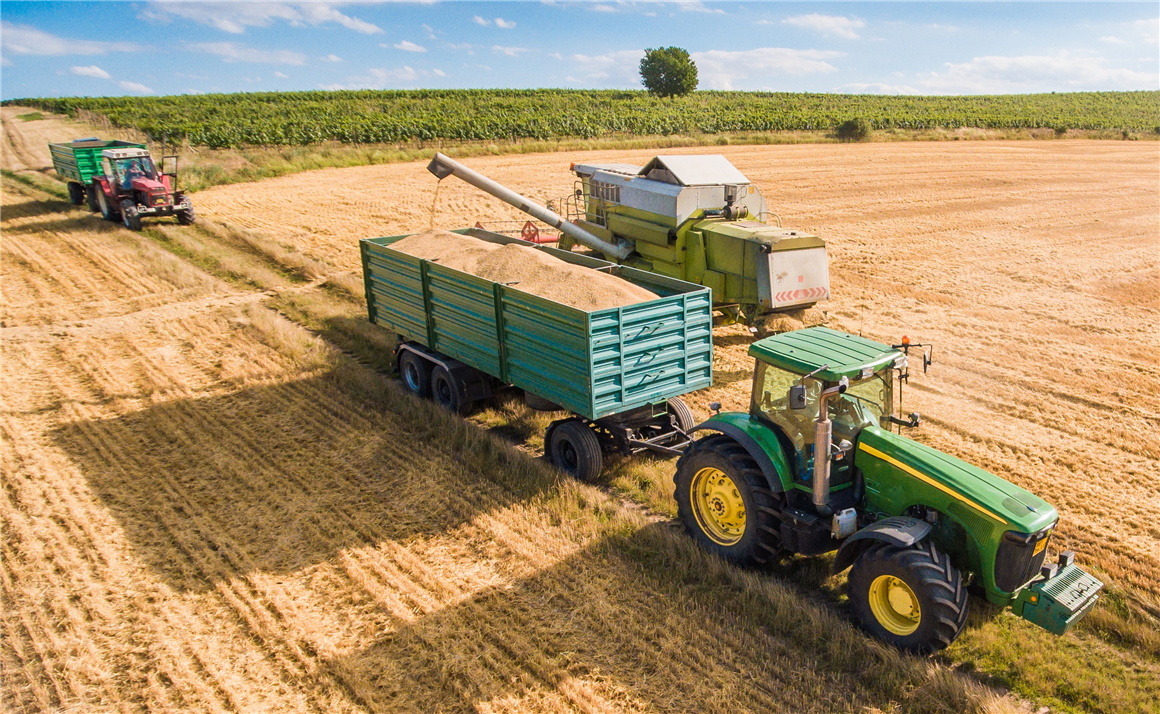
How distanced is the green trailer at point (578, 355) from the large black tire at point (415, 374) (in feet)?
0.70

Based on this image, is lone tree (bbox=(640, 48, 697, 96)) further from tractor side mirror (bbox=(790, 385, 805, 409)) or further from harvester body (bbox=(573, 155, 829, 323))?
tractor side mirror (bbox=(790, 385, 805, 409))

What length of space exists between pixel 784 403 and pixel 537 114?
44.3 meters

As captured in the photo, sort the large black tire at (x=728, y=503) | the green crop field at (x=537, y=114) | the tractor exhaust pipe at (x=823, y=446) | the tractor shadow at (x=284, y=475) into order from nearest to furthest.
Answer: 1. the tractor exhaust pipe at (x=823, y=446)
2. the large black tire at (x=728, y=503)
3. the tractor shadow at (x=284, y=475)
4. the green crop field at (x=537, y=114)

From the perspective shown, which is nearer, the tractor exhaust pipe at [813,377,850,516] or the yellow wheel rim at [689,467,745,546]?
the tractor exhaust pipe at [813,377,850,516]

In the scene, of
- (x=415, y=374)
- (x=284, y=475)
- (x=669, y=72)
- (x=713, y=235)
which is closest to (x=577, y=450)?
(x=284, y=475)

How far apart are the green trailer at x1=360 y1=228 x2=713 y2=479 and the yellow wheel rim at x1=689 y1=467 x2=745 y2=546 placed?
121 centimetres

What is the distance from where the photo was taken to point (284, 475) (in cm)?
872

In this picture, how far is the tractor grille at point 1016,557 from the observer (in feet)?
17.6

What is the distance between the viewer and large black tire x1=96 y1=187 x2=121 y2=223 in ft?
70.6

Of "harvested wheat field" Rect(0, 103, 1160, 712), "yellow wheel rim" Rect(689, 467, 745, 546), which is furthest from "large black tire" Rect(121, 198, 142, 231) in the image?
"yellow wheel rim" Rect(689, 467, 745, 546)

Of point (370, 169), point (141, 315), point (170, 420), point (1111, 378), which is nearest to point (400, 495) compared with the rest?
point (170, 420)

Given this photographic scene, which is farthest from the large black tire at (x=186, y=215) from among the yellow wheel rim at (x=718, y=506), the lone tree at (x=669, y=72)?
the lone tree at (x=669, y=72)

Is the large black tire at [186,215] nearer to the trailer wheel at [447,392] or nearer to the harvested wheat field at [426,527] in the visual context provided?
the harvested wheat field at [426,527]

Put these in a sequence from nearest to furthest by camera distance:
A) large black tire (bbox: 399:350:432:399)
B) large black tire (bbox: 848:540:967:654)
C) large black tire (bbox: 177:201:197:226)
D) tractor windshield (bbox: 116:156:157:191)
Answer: large black tire (bbox: 848:540:967:654) < large black tire (bbox: 399:350:432:399) < tractor windshield (bbox: 116:156:157:191) < large black tire (bbox: 177:201:197:226)
